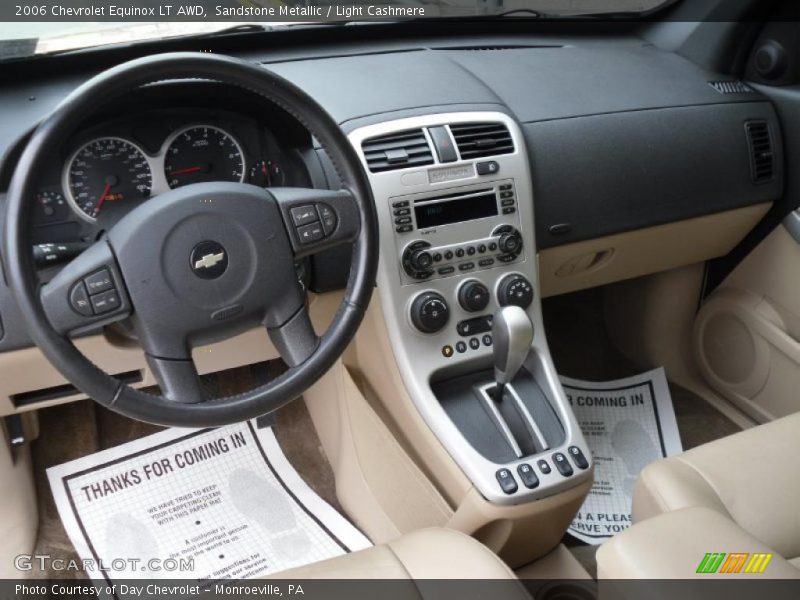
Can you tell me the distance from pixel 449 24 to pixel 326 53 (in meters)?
0.31

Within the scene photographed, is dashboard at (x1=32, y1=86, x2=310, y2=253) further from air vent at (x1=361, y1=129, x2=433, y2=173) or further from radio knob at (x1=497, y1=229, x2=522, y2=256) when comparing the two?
radio knob at (x1=497, y1=229, x2=522, y2=256)

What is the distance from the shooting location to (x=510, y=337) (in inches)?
44.0

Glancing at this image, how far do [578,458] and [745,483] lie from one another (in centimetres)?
24

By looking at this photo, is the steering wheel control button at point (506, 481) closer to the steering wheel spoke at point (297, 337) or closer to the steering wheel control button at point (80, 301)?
the steering wheel spoke at point (297, 337)

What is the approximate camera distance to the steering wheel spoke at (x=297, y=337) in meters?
→ 0.97

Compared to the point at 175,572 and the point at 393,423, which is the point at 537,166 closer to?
the point at 393,423

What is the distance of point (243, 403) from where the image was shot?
89 centimetres

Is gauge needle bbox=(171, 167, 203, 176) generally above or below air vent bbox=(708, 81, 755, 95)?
above

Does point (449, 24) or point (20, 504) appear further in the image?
point (449, 24)

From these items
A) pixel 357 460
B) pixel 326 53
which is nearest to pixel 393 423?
pixel 357 460

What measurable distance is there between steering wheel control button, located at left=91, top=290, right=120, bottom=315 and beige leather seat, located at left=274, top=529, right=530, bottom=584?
384mm

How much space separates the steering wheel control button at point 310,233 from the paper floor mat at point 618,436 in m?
0.86

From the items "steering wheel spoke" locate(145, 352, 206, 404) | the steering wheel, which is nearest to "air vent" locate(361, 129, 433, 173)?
the steering wheel

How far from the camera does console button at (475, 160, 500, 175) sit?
1.24 metres
